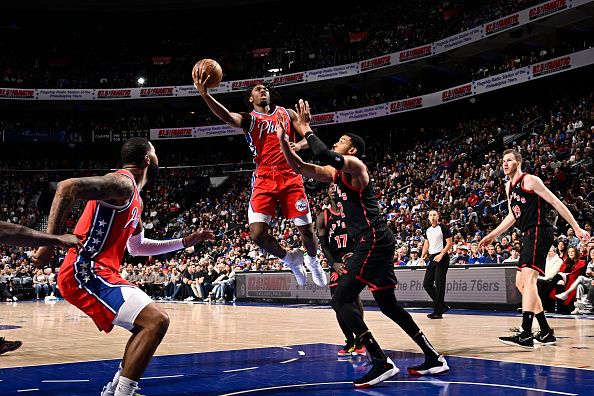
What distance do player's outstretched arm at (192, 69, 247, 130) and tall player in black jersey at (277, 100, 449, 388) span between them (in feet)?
3.48

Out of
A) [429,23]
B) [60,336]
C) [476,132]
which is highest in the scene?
[429,23]

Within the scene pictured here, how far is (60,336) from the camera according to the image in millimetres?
9383

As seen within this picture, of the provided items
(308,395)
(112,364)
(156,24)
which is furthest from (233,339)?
(156,24)

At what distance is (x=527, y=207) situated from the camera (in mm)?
7301

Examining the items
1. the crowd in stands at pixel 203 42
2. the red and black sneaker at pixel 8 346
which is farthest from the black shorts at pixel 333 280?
the crowd in stands at pixel 203 42

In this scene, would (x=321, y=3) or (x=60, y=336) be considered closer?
(x=60, y=336)

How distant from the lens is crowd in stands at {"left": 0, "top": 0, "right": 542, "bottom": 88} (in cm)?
3228

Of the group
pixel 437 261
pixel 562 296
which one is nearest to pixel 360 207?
pixel 437 261

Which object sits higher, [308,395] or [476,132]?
[476,132]

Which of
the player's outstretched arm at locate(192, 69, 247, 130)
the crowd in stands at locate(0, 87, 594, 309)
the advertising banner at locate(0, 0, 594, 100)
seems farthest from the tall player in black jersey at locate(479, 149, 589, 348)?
the advertising banner at locate(0, 0, 594, 100)

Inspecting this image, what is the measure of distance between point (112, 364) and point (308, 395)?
2544 mm

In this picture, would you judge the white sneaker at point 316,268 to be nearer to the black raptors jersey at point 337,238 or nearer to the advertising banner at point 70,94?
the black raptors jersey at point 337,238

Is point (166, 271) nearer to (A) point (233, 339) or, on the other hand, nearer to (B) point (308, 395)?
(A) point (233, 339)

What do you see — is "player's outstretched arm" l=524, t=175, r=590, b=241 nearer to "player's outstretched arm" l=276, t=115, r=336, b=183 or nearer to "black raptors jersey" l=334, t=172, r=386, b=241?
"black raptors jersey" l=334, t=172, r=386, b=241
